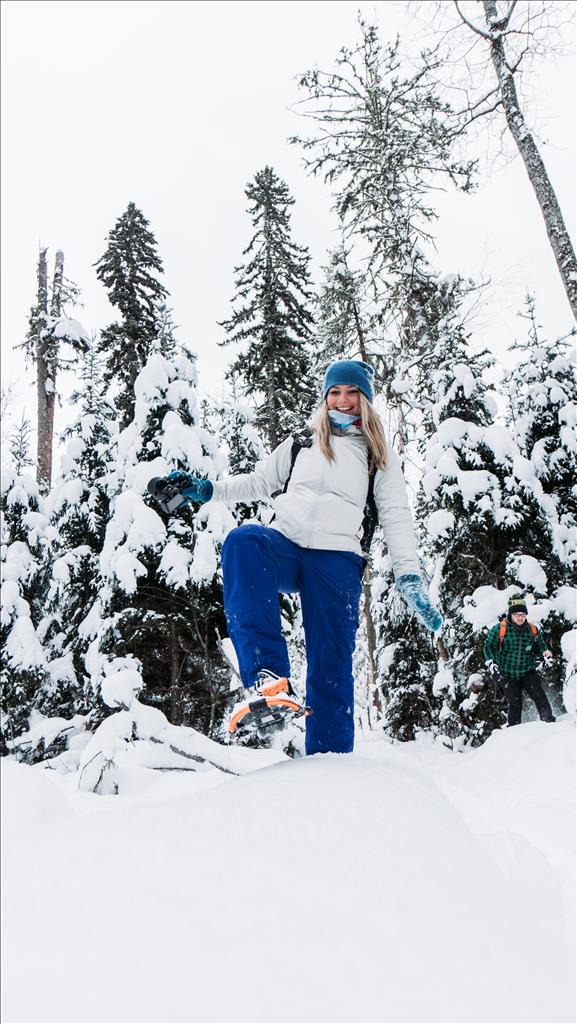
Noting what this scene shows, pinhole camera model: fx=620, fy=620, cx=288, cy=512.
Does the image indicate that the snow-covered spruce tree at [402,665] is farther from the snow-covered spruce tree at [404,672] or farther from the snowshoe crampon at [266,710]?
the snowshoe crampon at [266,710]

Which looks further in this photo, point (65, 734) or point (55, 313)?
point (55, 313)

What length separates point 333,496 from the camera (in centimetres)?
359

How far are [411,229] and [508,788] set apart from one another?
13.6 metres

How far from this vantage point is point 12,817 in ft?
5.05

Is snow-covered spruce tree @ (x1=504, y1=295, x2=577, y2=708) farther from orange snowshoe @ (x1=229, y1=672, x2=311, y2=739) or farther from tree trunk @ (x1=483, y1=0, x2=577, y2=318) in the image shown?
orange snowshoe @ (x1=229, y1=672, x2=311, y2=739)

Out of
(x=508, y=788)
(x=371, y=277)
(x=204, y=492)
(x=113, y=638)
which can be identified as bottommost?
(x=508, y=788)

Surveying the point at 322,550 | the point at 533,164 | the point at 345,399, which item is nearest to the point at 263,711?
the point at 322,550

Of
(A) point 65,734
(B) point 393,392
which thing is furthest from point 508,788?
(B) point 393,392

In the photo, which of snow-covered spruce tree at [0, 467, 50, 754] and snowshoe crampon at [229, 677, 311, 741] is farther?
snow-covered spruce tree at [0, 467, 50, 754]

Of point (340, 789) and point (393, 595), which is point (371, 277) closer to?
point (393, 595)

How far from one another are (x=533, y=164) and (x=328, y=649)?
814cm

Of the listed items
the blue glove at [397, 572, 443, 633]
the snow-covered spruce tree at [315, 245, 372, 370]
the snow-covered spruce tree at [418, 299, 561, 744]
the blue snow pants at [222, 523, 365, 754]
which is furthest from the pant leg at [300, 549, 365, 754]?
the snow-covered spruce tree at [315, 245, 372, 370]

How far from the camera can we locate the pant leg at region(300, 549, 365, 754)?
351 centimetres

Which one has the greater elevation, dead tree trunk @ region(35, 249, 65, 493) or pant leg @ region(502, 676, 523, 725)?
dead tree trunk @ region(35, 249, 65, 493)
